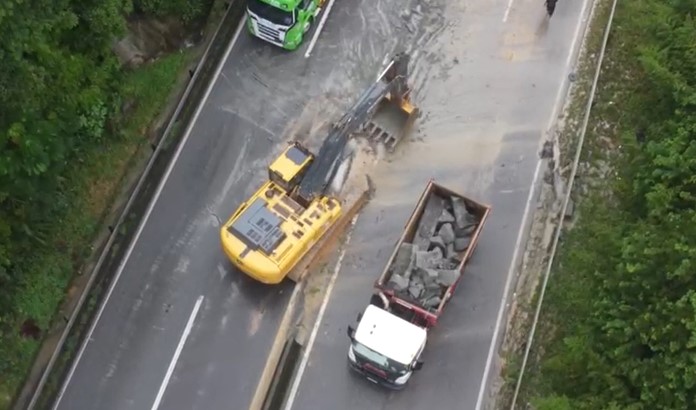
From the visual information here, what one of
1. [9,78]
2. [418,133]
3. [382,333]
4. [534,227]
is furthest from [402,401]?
[9,78]

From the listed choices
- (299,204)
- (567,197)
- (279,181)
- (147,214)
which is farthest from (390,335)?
(147,214)

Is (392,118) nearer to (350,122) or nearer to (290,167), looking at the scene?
(350,122)

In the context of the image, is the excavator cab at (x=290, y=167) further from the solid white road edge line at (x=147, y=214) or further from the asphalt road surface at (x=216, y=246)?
the solid white road edge line at (x=147, y=214)

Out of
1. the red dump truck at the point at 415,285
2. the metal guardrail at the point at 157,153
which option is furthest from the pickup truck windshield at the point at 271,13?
the red dump truck at the point at 415,285

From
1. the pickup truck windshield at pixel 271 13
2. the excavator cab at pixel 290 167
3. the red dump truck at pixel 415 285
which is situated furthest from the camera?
the pickup truck windshield at pixel 271 13

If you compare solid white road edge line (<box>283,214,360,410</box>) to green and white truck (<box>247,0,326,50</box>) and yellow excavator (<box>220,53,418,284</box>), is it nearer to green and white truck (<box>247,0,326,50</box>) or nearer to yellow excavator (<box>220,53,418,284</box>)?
yellow excavator (<box>220,53,418,284</box>)

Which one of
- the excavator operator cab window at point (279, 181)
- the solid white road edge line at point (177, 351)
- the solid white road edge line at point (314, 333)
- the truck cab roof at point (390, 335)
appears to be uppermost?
the excavator operator cab window at point (279, 181)
